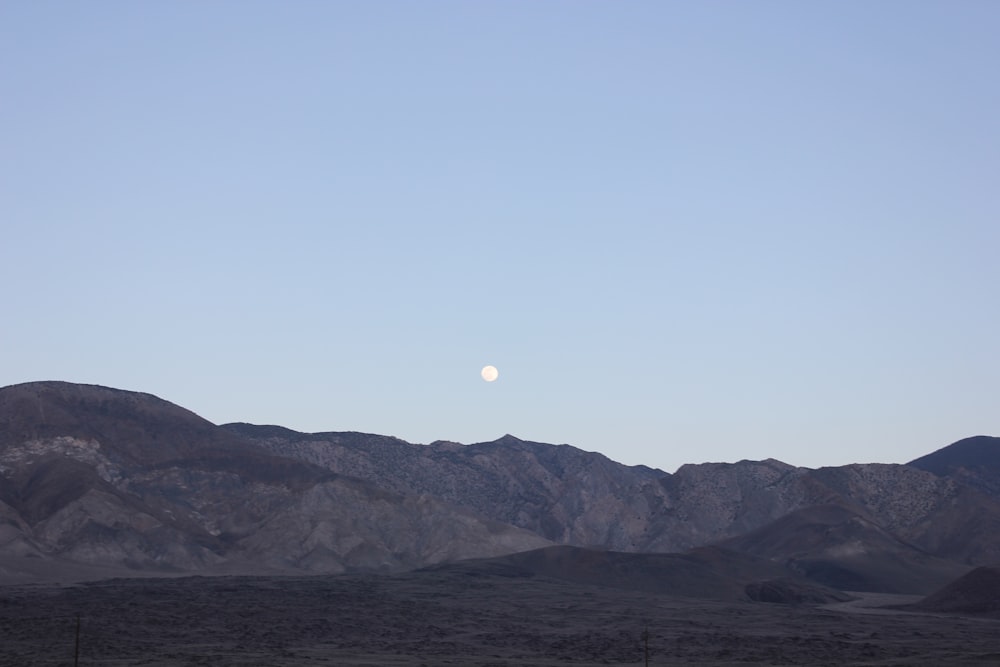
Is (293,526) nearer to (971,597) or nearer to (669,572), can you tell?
(669,572)

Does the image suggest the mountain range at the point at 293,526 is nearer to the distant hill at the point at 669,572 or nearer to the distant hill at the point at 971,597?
the distant hill at the point at 669,572

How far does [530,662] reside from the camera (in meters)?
65.2

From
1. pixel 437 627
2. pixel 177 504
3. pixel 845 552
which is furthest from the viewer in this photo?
pixel 177 504

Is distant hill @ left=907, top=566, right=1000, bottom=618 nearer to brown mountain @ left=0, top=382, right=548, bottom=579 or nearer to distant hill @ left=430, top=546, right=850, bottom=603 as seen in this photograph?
distant hill @ left=430, top=546, right=850, bottom=603

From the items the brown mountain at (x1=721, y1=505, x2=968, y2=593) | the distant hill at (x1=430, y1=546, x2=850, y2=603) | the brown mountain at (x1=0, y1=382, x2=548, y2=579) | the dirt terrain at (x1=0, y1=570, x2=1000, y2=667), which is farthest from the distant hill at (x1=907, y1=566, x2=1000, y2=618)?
the brown mountain at (x1=0, y1=382, x2=548, y2=579)

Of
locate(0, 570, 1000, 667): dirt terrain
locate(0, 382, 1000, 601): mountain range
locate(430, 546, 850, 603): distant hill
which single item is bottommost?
locate(0, 570, 1000, 667): dirt terrain

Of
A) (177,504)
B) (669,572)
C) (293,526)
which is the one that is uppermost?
(177,504)

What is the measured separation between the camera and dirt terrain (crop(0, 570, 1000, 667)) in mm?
66562

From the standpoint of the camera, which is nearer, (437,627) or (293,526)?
(437,627)

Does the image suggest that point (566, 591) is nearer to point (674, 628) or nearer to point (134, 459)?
point (674, 628)

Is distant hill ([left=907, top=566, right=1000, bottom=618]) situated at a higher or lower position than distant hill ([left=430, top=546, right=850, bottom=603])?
lower

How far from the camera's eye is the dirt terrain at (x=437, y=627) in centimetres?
6656

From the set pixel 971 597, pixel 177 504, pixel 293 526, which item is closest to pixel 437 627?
pixel 971 597

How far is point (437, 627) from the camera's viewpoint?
86.5 meters
